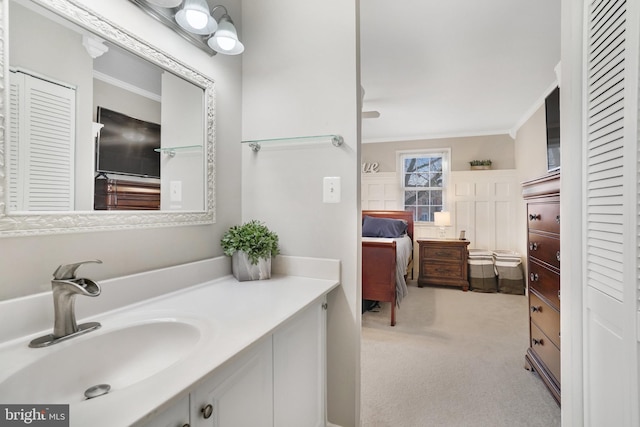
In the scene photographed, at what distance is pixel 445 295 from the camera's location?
4270mm

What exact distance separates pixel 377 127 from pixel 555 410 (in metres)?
4.16

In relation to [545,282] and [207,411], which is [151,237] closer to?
[207,411]

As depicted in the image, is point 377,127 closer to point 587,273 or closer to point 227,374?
point 587,273

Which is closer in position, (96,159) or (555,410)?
(96,159)

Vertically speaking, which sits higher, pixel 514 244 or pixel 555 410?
pixel 514 244

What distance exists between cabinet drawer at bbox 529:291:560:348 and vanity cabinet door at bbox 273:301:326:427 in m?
1.42

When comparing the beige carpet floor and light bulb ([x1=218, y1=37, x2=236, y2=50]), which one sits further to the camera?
the beige carpet floor

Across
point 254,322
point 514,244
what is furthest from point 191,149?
point 514,244

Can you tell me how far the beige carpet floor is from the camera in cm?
175

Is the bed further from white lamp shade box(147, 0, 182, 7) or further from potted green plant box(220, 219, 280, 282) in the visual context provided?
white lamp shade box(147, 0, 182, 7)

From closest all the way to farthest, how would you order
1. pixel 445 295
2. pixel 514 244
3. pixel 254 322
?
pixel 254 322 < pixel 445 295 < pixel 514 244

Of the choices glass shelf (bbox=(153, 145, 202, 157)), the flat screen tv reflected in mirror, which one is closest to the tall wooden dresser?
glass shelf (bbox=(153, 145, 202, 157))

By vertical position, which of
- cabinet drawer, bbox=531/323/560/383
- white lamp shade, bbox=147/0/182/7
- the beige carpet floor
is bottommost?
the beige carpet floor

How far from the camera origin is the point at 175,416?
630 millimetres
